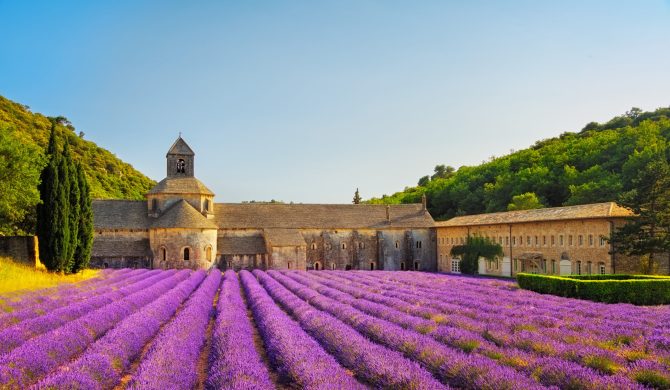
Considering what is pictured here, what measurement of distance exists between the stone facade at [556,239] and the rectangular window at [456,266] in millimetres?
2436

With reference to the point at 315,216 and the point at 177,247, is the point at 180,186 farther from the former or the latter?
the point at 315,216

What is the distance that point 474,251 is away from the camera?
152 ft

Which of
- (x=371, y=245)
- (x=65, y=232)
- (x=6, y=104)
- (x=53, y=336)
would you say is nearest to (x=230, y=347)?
(x=53, y=336)

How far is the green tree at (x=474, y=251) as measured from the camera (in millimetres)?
43906

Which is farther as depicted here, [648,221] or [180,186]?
[180,186]

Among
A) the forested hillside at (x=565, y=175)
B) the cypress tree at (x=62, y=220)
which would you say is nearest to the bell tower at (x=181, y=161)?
the cypress tree at (x=62, y=220)

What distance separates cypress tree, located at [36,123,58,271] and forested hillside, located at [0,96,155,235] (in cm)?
44

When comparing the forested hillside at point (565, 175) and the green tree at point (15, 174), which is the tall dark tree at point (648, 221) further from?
the green tree at point (15, 174)

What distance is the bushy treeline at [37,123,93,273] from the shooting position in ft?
92.2

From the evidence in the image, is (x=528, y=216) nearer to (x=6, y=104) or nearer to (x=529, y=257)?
(x=529, y=257)

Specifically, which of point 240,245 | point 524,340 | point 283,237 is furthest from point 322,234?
point 524,340

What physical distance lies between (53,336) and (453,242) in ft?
142

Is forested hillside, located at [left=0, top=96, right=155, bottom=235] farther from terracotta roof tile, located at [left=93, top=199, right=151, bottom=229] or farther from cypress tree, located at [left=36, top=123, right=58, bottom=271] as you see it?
terracotta roof tile, located at [left=93, top=199, right=151, bottom=229]

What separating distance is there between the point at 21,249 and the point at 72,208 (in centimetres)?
347
